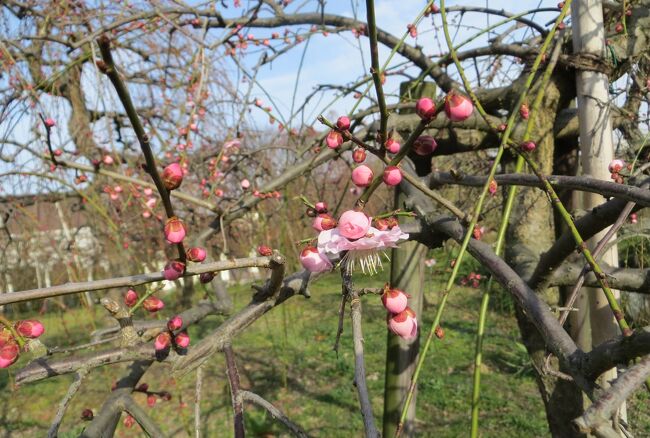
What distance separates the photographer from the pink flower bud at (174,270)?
640 millimetres

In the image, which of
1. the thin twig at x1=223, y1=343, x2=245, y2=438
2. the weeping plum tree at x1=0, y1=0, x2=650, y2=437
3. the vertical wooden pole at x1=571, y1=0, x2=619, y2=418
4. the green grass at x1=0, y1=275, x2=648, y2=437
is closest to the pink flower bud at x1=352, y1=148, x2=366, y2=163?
the weeping plum tree at x1=0, y1=0, x2=650, y2=437

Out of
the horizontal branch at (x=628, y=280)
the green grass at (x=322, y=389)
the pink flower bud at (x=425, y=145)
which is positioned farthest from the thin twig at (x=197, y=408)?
the green grass at (x=322, y=389)

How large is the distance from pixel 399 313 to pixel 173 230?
1.23ft

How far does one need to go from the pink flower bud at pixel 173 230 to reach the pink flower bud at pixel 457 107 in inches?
16.2

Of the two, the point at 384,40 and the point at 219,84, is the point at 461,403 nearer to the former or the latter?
the point at 384,40

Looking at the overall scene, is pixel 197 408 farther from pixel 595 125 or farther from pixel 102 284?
pixel 595 125

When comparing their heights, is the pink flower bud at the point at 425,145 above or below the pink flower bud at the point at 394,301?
above

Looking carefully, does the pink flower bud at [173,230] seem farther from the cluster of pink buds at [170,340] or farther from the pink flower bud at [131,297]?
the pink flower bud at [131,297]

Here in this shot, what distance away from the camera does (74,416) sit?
4184 millimetres

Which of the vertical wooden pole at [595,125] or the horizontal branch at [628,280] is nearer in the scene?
the horizontal branch at [628,280]

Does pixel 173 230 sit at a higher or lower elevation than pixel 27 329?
higher

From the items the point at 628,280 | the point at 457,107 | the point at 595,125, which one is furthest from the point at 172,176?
the point at 595,125

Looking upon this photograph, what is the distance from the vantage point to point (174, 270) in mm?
640

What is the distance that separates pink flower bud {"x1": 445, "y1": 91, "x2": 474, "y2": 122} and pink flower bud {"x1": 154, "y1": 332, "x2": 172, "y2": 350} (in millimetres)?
722
